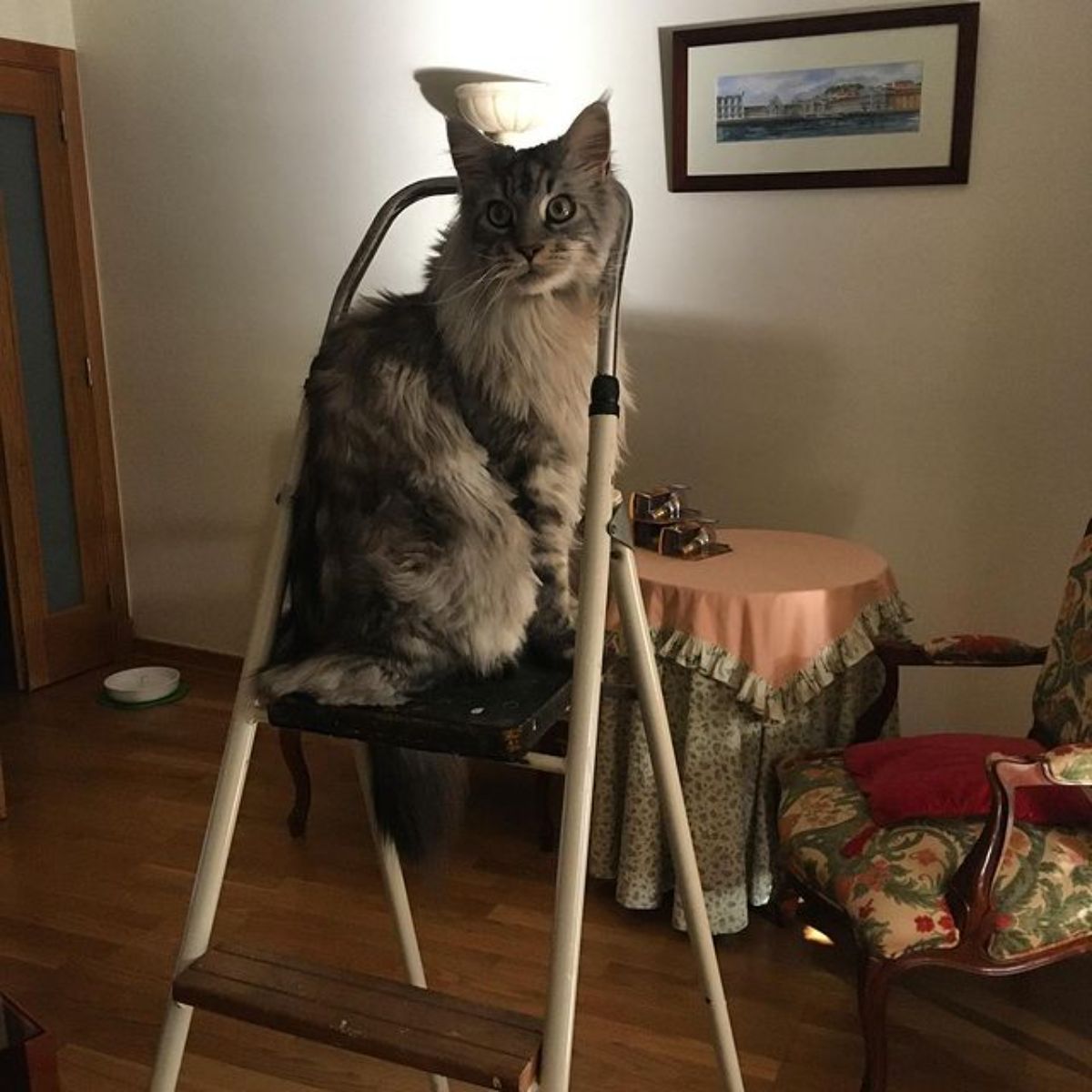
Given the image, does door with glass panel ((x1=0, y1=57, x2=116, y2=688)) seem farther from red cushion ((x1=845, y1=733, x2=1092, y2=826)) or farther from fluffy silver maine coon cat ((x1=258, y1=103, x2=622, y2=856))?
red cushion ((x1=845, y1=733, x2=1092, y2=826))

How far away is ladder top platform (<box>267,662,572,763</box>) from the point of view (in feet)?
4.21

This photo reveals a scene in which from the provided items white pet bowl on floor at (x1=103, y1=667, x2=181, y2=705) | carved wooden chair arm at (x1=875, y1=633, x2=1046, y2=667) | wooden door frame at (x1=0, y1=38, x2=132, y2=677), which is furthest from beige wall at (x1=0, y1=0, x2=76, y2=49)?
carved wooden chair arm at (x1=875, y1=633, x2=1046, y2=667)

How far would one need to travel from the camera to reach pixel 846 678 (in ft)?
7.92

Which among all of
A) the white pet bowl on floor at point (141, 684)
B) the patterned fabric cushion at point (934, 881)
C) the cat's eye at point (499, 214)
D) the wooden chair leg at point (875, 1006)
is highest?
the cat's eye at point (499, 214)

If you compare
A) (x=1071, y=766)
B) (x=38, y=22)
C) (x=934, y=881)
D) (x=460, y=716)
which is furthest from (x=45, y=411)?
(x=1071, y=766)

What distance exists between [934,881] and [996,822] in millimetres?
156

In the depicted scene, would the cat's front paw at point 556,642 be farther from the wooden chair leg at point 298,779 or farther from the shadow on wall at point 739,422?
the shadow on wall at point 739,422

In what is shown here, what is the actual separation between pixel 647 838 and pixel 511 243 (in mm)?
Result: 1442

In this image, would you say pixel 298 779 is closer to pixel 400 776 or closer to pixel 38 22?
pixel 400 776

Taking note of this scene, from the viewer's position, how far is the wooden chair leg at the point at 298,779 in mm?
2863

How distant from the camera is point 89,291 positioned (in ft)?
12.7

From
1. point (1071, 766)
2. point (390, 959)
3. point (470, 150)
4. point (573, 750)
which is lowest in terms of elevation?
point (390, 959)

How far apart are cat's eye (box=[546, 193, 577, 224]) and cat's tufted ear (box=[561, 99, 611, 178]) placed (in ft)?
0.13

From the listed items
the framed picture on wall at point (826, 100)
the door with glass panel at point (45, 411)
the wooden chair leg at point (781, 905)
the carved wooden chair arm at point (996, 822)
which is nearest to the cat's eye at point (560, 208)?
the carved wooden chair arm at point (996, 822)
